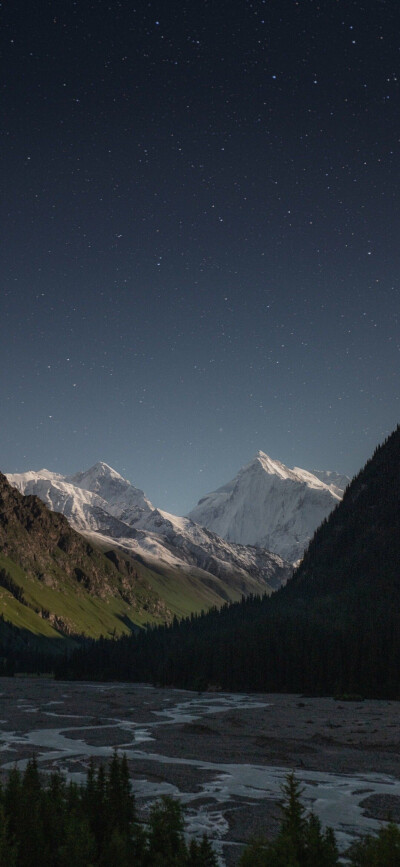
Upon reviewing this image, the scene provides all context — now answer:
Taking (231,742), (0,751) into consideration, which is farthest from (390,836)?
(231,742)

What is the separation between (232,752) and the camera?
66500mm

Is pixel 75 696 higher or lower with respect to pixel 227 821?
Answer: lower

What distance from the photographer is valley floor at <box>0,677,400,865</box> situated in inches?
1581

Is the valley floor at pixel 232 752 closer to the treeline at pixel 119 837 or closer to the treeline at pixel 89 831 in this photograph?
the treeline at pixel 89 831

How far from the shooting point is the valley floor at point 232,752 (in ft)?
132

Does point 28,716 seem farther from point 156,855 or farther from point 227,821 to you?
point 156,855

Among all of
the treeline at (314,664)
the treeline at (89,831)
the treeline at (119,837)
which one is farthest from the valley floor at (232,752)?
the treeline at (314,664)

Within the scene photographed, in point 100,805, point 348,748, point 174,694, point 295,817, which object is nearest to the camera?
point 295,817

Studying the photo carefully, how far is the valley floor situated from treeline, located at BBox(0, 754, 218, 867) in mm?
8995

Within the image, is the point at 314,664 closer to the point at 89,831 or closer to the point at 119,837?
the point at 89,831

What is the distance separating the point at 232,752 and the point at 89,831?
49251 millimetres

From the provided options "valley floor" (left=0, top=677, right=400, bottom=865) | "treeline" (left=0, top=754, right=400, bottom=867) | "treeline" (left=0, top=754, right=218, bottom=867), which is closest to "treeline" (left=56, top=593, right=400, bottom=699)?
"valley floor" (left=0, top=677, right=400, bottom=865)

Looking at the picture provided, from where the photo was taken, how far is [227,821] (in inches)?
1505

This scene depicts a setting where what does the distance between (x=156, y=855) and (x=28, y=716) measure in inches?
3504
